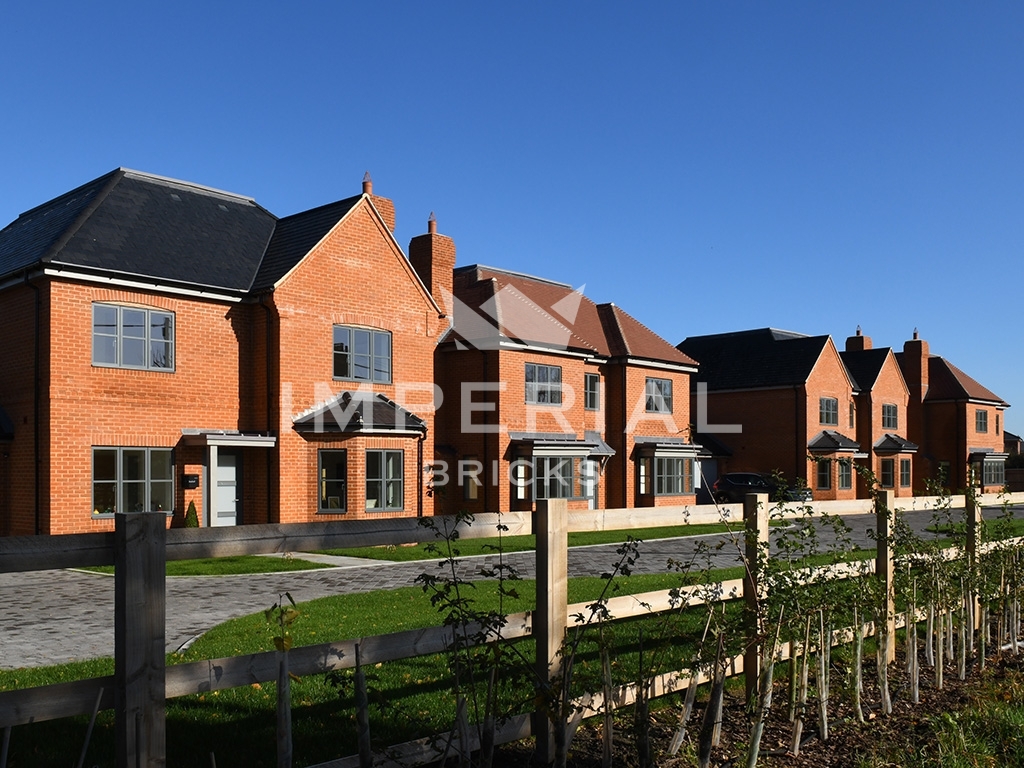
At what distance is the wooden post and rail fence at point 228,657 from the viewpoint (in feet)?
12.0

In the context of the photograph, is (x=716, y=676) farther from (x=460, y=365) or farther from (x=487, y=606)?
(x=460, y=365)

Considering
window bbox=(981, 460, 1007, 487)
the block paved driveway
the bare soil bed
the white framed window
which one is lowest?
window bbox=(981, 460, 1007, 487)

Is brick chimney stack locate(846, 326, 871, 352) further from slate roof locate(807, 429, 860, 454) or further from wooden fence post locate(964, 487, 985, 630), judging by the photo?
wooden fence post locate(964, 487, 985, 630)

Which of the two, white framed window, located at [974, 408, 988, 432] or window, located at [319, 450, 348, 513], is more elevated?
white framed window, located at [974, 408, 988, 432]

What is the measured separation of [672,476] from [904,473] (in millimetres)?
21171

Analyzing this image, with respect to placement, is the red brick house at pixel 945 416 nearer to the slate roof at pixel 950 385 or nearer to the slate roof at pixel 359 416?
the slate roof at pixel 950 385

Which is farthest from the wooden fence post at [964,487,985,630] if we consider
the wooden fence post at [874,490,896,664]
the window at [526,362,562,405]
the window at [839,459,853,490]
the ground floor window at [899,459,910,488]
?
the ground floor window at [899,459,910,488]

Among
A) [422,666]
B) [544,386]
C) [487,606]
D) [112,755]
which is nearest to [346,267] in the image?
[544,386]

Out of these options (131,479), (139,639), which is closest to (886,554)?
(139,639)

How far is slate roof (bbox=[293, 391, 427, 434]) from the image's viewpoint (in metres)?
23.5

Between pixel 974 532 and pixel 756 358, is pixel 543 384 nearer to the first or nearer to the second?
pixel 756 358

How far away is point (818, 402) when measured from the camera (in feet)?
146

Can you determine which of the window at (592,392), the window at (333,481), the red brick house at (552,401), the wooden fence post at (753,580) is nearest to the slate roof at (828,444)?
the red brick house at (552,401)

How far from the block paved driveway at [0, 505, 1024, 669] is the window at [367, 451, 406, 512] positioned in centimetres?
493
